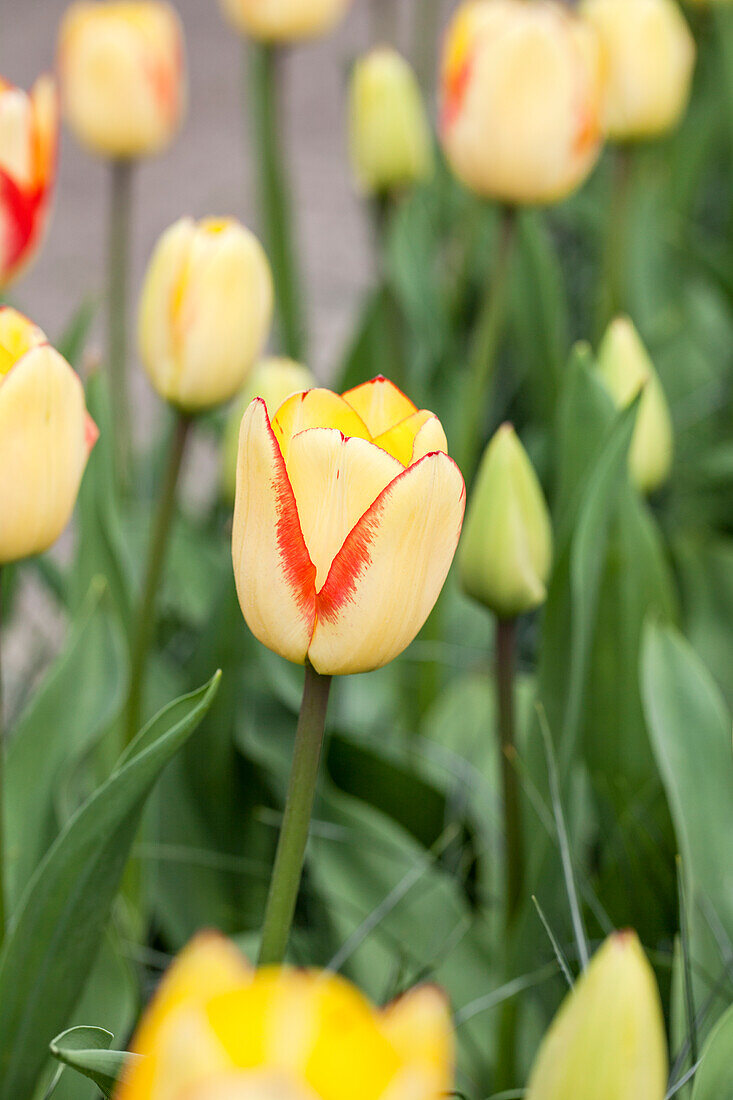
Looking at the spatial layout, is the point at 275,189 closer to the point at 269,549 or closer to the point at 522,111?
the point at 522,111

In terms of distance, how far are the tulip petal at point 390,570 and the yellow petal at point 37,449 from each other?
0.08 metres

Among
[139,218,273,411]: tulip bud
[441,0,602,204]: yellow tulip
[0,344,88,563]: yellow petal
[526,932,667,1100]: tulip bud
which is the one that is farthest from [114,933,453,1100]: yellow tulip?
[441,0,602,204]: yellow tulip

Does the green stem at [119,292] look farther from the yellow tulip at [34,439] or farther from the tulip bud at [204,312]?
the yellow tulip at [34,439]

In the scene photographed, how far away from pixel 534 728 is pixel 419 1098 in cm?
25

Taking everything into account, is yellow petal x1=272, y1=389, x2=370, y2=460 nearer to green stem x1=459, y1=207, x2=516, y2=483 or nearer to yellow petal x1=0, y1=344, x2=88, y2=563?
yellow petal x1=0, y1=344, x2=88, y2=563

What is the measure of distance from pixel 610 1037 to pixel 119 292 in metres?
0.58

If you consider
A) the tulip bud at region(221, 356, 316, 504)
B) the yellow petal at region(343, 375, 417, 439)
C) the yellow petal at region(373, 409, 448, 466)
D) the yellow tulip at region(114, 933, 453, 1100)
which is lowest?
the yellow tulip at region(114, 933, 453, 1100)

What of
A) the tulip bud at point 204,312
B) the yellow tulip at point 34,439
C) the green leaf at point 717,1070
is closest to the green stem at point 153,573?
the tulip bud at point 204,312

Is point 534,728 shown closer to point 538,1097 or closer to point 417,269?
point 538,1097

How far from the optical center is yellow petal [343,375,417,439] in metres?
0.26

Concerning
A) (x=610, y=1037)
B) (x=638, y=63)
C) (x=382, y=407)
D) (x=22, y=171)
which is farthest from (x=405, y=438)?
(x=638, y=63)

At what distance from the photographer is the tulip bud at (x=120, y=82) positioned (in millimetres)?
686

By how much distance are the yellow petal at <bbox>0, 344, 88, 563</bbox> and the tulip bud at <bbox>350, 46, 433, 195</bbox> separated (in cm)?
49

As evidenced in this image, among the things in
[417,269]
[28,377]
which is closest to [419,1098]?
[28,377]
